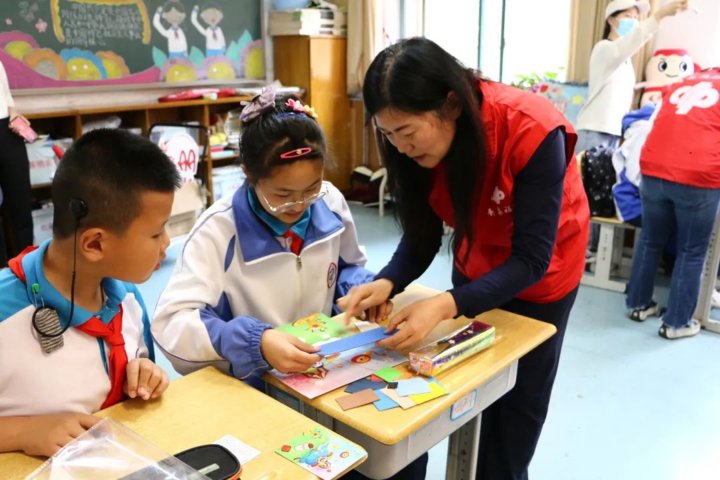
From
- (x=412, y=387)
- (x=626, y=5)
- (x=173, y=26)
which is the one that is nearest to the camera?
(x=412, y=387)

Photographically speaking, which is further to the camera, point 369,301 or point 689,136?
point 689,136

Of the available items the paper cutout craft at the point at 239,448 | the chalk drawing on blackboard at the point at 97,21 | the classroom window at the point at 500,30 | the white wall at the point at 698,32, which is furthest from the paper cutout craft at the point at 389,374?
the classroom window at the point at 500,30

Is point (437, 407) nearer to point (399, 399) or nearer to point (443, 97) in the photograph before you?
point (399, 399)

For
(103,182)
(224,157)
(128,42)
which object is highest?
(128,42)

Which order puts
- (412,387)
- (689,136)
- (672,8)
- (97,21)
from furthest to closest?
(97,21)
(672,8)
(689,136)
(412,387)

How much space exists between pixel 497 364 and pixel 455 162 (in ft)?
1.39

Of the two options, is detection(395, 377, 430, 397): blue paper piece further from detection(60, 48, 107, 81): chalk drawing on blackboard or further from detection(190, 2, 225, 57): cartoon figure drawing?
detection(190, 2, 225, 57): cartoon figure drawing

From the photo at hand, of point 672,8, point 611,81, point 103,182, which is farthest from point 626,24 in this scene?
point 103,182

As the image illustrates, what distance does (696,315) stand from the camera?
3281 millimetres

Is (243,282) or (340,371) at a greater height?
(243,282)

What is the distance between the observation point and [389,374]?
120 centimetres

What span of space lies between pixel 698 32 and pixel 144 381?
4.07 metres

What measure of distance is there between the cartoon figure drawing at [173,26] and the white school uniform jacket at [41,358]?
4004 millimetres

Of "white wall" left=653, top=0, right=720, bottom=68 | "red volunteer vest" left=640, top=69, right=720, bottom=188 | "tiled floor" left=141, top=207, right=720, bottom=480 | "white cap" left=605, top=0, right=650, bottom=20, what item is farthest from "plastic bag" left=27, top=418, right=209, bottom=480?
"white wall" left=653, top=0, right=720, bottom=68
